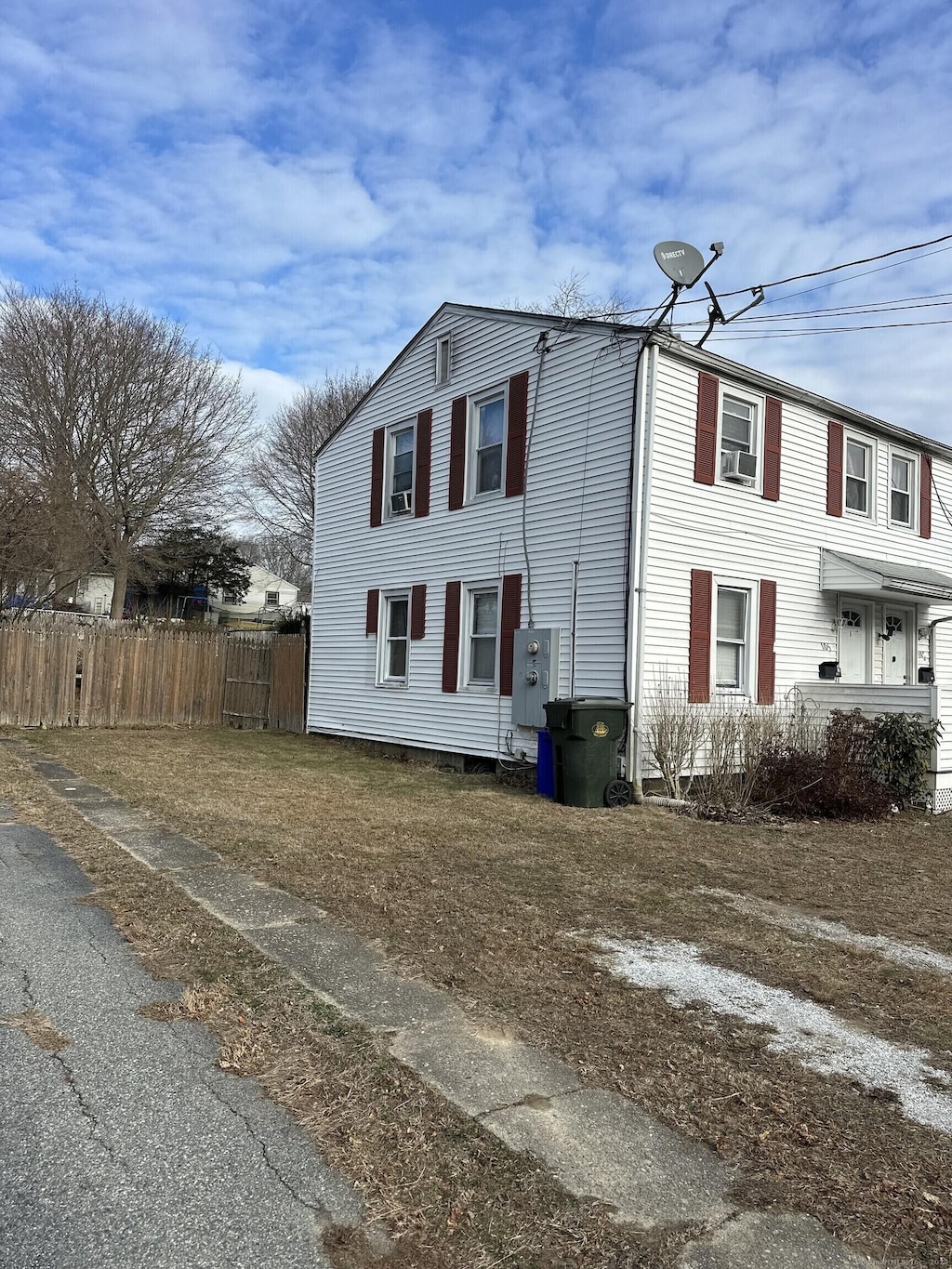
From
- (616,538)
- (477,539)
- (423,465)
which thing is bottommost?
(616,538)

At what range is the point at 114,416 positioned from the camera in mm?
30266

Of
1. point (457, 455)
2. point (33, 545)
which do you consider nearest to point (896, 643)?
point (457, 455)

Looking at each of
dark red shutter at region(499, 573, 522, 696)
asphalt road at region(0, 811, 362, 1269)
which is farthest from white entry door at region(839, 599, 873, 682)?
asphalt road at region(0, 811, 362, 1269)

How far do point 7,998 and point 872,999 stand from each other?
394 cm

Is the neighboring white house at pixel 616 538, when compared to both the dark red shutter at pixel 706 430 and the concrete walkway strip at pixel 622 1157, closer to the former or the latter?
the dark red shutter at pixel 706 430

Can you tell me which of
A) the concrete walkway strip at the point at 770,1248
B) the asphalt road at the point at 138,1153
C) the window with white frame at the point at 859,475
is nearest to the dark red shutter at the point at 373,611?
the window with white frame at the point at 859,475

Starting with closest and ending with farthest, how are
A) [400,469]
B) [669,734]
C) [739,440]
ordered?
[669,734]
[739,440]
[400,469]

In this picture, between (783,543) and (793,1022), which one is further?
(783,543)

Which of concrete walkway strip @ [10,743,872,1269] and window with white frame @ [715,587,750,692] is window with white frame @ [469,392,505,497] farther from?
concrete walkway strip @ [10,743,872,1269]

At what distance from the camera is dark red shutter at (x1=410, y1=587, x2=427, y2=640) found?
45.7ft

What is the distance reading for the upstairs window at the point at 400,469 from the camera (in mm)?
14719

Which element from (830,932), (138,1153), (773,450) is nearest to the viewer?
(138,1153)

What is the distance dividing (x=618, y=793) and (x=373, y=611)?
6377 millimetres

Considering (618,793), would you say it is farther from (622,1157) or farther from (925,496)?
(925,496)
